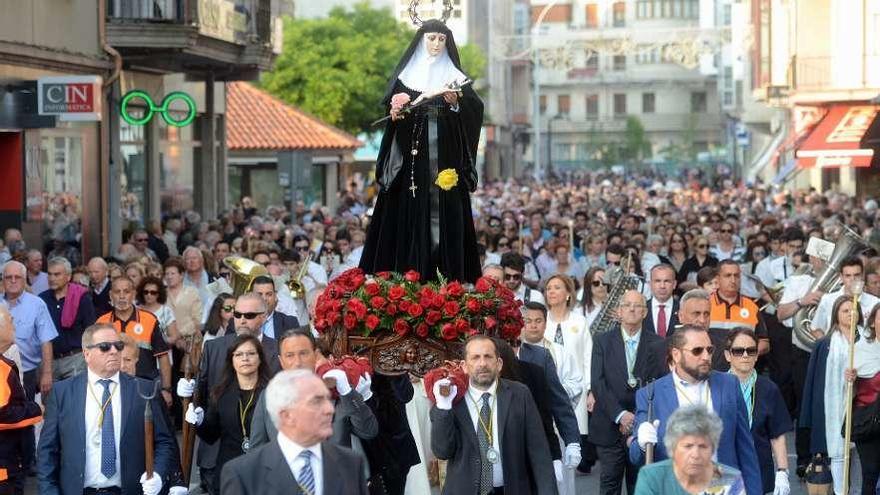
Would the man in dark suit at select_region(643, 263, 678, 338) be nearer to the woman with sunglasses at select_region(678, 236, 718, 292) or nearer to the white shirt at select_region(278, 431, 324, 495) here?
the woman with sunglasses at select_region(678, 236, 718, 292)

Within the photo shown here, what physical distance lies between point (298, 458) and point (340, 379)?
2.36 meters

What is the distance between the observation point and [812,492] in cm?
1280

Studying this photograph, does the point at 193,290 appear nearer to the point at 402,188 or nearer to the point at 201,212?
the point at 402,188

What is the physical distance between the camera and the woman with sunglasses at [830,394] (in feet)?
41.3

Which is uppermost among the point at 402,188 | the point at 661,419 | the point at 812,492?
the point at 402,188

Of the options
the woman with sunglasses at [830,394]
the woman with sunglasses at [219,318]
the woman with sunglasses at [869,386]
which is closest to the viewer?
the woman with sunglasses at [869,386]

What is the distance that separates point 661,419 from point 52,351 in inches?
263

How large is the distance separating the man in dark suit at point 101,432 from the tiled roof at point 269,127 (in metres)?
33.2

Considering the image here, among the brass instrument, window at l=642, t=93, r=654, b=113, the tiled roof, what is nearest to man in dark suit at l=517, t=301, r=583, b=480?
the brass instrument

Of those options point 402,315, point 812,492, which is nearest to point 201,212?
point 812,492

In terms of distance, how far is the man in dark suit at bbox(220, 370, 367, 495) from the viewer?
665cm

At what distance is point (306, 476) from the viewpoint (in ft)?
22.2

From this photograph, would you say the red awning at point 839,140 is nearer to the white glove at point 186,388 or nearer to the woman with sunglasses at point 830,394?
the woman with sunglasses at point 830,394

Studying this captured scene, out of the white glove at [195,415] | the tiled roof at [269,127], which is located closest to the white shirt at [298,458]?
the white glove at [195,415]
